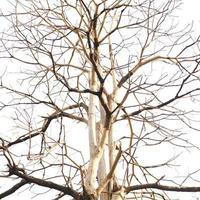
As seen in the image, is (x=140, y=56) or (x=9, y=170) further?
(x=140, y=56)

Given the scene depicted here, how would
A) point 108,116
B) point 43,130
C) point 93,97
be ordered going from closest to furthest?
point 108,116, point 93,97, point 43,130

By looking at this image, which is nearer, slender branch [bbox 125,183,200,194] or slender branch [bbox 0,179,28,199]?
slender branch [bbox 0,179,28,199]

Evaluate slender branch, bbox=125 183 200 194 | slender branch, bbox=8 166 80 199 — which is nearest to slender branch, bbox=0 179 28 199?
slender branch, bbox=8 166 80 199

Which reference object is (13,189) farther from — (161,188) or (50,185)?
(161,188)

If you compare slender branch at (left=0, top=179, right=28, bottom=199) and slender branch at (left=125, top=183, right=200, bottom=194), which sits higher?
slender branch at (left=0, top=179, right=28, bottom=199)

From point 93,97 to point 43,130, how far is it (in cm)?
68

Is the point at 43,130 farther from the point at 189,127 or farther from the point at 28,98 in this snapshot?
the point at 189,127

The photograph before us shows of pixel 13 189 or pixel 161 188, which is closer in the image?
pixel 13 189

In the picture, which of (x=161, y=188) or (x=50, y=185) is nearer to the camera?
(x=50, y=185)

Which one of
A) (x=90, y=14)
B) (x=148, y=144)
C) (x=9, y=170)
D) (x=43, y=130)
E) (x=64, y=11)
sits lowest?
(x=9, y=170)

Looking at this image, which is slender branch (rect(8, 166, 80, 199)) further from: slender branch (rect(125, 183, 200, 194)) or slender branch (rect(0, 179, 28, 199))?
slender branch (rect(125, 183, 200, 194))

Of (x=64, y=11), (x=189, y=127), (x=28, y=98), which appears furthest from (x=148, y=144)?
(x=64, y=11)

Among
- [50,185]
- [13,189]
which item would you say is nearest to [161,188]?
[50,185]

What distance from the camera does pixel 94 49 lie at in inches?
166
